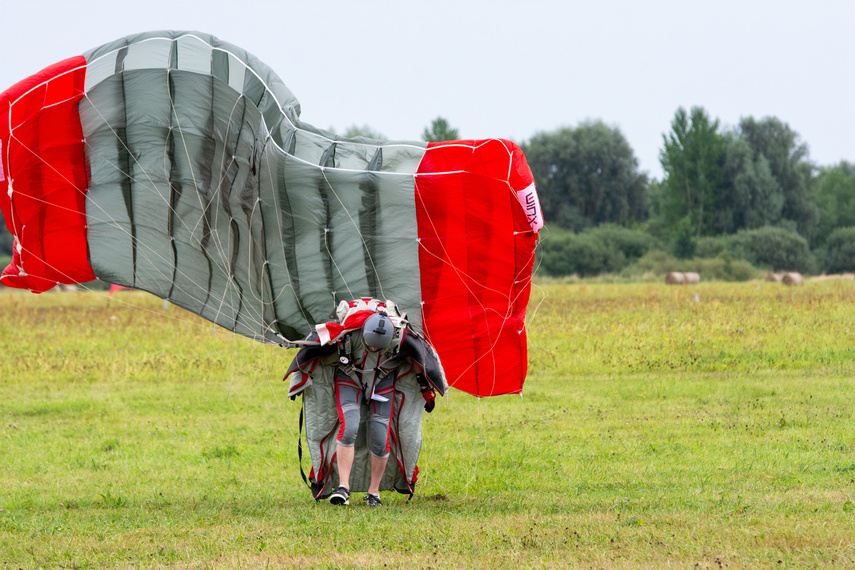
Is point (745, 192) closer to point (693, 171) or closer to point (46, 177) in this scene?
point (693, 171)

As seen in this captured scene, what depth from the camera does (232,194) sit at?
23.9 feet

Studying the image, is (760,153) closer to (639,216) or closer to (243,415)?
(639,216)

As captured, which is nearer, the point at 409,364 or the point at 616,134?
the point at 409,364

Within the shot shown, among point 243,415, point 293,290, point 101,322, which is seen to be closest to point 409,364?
point 293,290

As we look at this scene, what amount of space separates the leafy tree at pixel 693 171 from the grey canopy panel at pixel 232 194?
46890 mm

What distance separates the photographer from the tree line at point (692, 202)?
50656 millimetres

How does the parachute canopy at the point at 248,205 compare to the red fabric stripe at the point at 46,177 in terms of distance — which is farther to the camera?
the red fabric stripe at the point at 46,177

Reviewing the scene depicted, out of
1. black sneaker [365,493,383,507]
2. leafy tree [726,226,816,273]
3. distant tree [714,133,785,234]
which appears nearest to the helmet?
black sneaker [365,493,383,507]

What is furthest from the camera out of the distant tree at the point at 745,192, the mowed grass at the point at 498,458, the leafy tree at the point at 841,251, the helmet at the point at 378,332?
the leafy tree at the point at 841,251

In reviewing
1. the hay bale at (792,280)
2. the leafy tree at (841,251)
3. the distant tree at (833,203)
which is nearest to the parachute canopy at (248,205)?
the hay bale at (792,280)

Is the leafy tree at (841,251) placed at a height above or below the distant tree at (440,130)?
below

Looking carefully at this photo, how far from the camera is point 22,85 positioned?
7184 millimetres

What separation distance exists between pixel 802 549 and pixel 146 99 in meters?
6.13

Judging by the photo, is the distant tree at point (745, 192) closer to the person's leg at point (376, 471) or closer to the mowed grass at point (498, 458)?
the mowed grass at point (498, 458)
